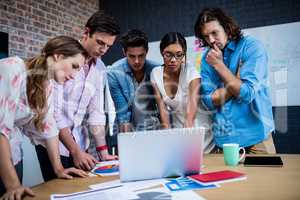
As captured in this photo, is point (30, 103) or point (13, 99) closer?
point (13, 99)

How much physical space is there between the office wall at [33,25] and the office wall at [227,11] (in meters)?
0.65

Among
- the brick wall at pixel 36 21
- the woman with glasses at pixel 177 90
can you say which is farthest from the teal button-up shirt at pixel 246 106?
the brick wall at pixel 36 21

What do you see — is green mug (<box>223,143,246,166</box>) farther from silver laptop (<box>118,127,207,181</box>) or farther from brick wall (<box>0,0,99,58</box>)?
brick wall (<box>0,0,99,58</box>)

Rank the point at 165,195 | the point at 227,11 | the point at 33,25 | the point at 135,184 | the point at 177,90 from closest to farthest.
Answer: the point at 165,195, the point at 135,184, the point at 177,90, the point at 33,25, the point at 227,11

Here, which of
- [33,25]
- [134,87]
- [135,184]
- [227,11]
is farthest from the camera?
[227,11]

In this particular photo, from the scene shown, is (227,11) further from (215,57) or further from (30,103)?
(30,103)

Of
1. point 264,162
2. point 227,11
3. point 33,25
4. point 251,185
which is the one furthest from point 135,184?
point 227,11

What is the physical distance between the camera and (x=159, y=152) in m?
1.12

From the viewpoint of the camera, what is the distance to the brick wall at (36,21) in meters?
3.05

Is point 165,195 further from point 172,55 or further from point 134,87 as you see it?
point 134,87

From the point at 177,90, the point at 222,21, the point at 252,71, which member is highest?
the point at 222,21

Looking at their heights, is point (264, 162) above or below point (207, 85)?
below

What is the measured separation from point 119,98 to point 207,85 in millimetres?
770

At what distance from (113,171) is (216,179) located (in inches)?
19.0
